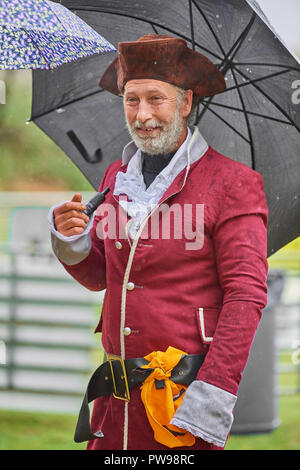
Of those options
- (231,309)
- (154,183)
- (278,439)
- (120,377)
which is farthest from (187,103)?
(278,439)

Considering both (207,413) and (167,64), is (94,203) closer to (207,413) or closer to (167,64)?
(167,64)

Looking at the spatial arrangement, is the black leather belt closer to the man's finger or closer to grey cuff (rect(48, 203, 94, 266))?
grey cuff (rect(48, 203, 94, 266))

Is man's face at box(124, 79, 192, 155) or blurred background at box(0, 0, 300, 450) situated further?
blurred background at box(0, 0, 300, 450)

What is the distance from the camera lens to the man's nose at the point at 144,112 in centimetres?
197

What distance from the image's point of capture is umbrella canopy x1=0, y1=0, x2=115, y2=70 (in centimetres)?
189

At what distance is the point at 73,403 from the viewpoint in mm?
4562

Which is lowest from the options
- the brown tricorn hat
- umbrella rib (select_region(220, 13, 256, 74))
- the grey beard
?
the grey beard

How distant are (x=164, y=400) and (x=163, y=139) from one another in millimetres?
745

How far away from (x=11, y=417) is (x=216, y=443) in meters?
3.09

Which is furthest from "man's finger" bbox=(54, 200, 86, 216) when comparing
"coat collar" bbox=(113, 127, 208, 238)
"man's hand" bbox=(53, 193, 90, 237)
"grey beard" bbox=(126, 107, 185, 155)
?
"grey beard" bbox=(126, 107, 185, 155)

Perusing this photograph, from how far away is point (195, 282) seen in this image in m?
1.96

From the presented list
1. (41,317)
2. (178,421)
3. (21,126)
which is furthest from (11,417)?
(21,126)

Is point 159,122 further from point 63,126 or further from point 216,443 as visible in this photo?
point 216,443

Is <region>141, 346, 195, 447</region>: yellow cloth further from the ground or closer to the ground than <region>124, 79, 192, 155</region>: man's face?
closer to the ground
